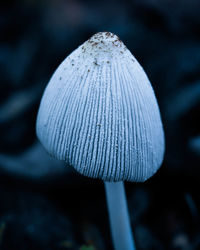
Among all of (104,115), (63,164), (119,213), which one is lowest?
(119,213)

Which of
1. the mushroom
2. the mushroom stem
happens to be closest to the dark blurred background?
the mushroom stem

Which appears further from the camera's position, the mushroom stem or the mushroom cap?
the mushroom stem

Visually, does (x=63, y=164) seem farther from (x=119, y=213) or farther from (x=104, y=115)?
(x=104, y=115)

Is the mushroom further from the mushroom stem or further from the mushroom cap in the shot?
the mushroom stem

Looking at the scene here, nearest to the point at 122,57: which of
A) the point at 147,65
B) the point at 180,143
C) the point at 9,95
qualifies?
the point at 180,143

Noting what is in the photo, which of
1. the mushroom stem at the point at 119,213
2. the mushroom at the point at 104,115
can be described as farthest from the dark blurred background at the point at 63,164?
the mushroom at the point at 104,115

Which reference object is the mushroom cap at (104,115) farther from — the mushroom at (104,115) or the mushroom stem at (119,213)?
the mushroom stem at (119,213)

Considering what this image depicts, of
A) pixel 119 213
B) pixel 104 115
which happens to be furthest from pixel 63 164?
pixel 104 115
